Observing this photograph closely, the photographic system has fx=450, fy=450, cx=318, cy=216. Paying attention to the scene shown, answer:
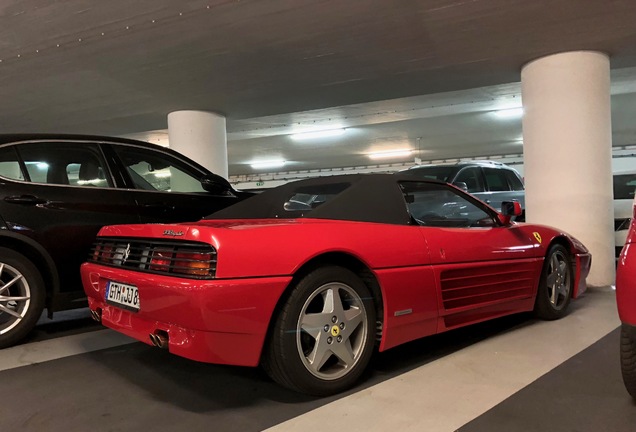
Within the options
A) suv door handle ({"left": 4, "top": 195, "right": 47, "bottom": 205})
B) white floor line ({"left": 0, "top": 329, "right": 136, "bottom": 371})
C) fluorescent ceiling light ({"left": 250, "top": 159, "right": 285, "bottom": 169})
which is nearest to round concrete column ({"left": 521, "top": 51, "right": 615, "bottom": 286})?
white floor line ({"left": 0, "top": 329, "right": 136, "bottom": 371})

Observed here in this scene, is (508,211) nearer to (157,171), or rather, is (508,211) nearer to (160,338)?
(160,338)

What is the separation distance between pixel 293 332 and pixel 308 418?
0.42 metres

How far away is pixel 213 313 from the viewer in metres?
2.08

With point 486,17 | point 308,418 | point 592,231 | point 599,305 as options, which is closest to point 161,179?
point 308,418

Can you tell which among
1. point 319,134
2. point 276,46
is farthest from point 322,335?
point 319,134

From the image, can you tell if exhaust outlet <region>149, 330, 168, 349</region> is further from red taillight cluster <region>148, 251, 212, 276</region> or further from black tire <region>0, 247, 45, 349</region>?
black tire <region>0, 247, 45, 349</region>

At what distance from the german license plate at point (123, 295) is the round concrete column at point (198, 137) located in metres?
5.62

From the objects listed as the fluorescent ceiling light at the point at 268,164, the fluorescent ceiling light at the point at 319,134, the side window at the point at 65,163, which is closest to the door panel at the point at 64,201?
the side window at the point at 65,163

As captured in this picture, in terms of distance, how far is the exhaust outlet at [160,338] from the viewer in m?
2.25

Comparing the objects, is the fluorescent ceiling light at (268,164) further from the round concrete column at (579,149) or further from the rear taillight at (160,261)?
the rear taillight at (160,261)

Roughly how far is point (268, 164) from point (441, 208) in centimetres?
1300

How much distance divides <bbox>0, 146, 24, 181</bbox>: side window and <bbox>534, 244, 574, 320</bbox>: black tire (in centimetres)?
428

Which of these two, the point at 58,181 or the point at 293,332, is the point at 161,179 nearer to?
the point at 58,181

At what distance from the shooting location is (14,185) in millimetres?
3344
